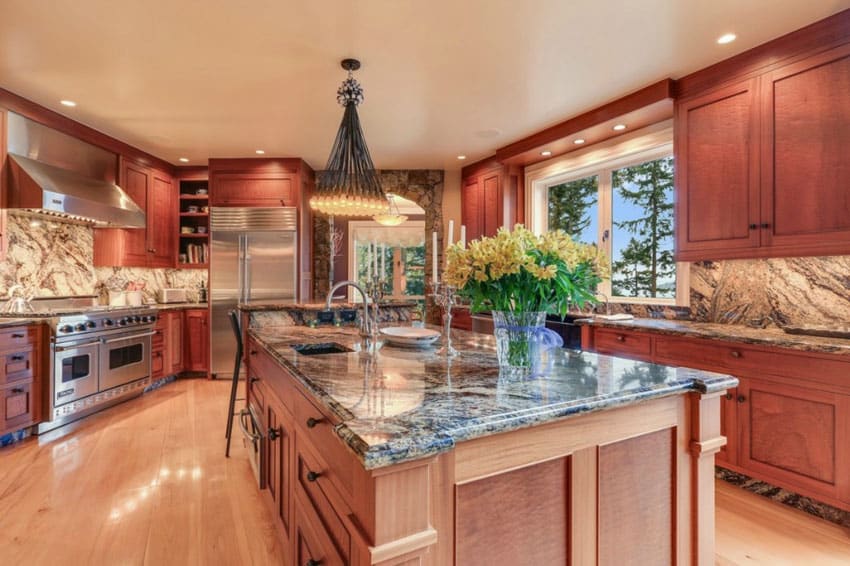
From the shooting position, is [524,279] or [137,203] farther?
[137,203]

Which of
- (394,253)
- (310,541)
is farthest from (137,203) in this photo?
(310,541)

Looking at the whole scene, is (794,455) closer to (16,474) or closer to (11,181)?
(16,474)

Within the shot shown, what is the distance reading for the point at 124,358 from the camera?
3.98m

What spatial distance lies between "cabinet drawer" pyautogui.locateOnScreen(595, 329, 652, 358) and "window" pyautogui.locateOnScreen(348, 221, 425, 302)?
3913 millimetres

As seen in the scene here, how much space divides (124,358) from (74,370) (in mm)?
543

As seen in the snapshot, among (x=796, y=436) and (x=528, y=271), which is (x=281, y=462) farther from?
(x=796, y=436)

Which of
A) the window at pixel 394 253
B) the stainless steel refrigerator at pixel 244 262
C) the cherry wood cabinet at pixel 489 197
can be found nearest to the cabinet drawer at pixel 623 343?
the cherry wood cabinet at pixel 489 197

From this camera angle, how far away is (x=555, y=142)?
396 centimetres

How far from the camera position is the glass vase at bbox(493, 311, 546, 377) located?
1.25m

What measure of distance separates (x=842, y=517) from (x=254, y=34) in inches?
155

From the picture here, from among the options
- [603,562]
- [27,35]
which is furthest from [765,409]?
[27,35]

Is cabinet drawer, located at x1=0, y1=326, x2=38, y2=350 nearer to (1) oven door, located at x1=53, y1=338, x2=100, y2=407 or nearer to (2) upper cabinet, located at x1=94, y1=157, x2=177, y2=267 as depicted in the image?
(1) oven door, located at x1=53, y1=338, x2=100, y2=407

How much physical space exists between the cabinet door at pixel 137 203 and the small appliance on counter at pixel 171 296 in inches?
17.6

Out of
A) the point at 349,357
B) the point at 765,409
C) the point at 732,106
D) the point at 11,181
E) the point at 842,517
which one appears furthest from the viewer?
the point at 11,181
